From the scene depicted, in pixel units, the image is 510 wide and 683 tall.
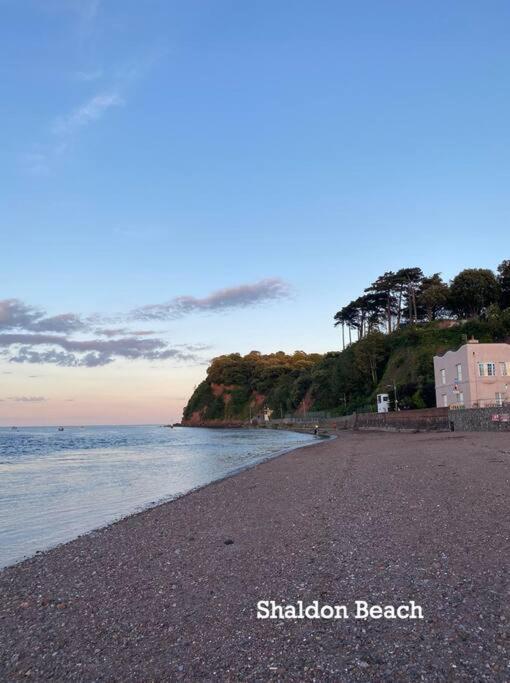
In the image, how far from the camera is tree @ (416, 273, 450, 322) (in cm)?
8638

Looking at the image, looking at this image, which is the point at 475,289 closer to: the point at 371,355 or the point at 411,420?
the point at 371,355

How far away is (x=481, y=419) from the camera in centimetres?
3809

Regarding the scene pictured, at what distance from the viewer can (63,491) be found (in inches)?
698

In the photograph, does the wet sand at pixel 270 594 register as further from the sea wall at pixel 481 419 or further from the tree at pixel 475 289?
the tree at pixel 475 289

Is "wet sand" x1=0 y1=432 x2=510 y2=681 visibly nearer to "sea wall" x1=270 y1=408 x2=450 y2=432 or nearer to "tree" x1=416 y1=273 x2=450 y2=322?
"sea wall" x1=270 y1=408 x2=450 y2=432

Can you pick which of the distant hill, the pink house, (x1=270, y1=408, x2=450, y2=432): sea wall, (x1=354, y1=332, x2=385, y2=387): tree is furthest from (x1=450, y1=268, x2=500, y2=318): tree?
the pink house

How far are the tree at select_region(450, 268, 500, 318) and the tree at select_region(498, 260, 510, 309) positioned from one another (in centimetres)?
119

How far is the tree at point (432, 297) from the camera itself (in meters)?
86.4

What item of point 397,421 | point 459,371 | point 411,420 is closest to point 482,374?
point 459,371

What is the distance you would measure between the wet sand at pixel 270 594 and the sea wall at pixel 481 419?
2707 cm

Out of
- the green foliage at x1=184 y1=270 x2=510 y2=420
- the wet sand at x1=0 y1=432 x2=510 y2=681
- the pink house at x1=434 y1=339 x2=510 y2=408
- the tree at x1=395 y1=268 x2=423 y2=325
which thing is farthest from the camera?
the tree at x1=395 y1=268 x2=423 y2=325

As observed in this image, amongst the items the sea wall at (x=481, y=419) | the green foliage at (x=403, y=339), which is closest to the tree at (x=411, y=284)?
the green foliage at (x=403, y=339)

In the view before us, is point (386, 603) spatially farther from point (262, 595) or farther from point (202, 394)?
point (202, 394)

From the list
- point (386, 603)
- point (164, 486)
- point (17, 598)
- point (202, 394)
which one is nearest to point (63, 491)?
point (164, 486)
